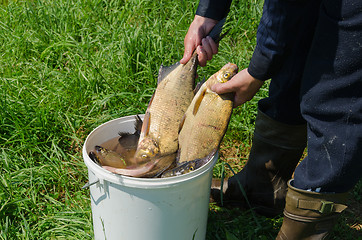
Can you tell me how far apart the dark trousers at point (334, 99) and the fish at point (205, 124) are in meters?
0.42

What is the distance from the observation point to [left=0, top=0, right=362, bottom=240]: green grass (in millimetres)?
2730

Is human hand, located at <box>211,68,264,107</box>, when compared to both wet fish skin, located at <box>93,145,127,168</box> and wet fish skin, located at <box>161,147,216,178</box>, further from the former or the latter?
wet fish skin, located at <box>93,145,127,168</box>

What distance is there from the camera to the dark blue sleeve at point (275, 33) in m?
1.91

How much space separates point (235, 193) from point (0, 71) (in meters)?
2.27

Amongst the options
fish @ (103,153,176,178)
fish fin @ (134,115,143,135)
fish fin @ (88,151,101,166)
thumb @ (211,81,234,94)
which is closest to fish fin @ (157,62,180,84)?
fish fin @ (134,115,143,135)

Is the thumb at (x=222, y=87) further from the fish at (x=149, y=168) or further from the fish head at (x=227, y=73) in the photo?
the fish at (x=149, y=168)

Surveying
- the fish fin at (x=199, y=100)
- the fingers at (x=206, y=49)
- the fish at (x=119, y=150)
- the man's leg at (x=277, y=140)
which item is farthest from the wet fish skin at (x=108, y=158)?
the man's leg at (x=277, y=140)

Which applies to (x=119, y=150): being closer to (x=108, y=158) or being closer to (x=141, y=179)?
(x=108, y=158)

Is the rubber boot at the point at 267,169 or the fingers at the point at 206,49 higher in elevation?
the fingers at the point at 206,49

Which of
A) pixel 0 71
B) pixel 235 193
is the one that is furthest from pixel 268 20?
pixel 0 71

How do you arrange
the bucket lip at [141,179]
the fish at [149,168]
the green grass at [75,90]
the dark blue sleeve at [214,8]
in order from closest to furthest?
the bucket lip at [141,179] < the fish at [149,168] < the dark blue sleeve at [214,8] < the green grass at [75,90]

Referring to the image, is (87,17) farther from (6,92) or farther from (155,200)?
(155,200)

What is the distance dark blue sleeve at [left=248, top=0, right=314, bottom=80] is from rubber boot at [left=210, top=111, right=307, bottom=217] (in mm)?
668

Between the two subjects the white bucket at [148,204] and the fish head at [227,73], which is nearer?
the white bucket at [148,204]
